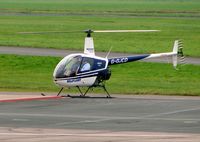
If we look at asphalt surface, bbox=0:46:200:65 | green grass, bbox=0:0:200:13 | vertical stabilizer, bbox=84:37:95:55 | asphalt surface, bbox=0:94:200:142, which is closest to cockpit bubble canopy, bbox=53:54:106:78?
vertical stabilizer, bbox=84:37:95:55

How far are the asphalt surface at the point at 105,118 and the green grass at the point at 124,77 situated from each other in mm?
3234

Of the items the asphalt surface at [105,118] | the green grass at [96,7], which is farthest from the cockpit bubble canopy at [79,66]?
the green grass at [96,7]

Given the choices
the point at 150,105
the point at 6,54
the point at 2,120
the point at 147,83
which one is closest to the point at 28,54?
the point at 6,54

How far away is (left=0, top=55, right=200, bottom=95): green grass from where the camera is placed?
39281 millimetres

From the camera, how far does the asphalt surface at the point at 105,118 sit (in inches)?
922

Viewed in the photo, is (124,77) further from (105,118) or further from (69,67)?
(105,118)

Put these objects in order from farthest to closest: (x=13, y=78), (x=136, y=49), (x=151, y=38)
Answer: (x=151, y=38), (x=136, y=49), (x=13, y=78)

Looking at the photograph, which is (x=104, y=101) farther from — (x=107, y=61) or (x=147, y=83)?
(x=147, y=83)

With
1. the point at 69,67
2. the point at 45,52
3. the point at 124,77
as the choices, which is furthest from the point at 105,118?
the point at 45,52

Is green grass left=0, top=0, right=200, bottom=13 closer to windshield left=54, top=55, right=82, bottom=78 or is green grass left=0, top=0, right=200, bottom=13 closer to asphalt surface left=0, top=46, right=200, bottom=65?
asphalt surface left=0, top=46, right=200, bottom=65

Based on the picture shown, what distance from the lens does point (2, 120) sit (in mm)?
27297

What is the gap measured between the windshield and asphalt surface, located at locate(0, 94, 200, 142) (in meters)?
1.02

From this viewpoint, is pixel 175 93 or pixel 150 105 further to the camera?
pixel 175 93

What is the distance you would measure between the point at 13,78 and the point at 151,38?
27881 mm
